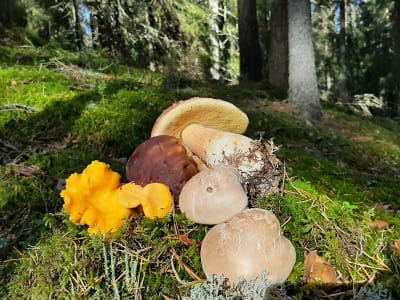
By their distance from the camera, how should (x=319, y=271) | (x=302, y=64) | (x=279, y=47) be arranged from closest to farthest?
1. (x=319, y=271)
2. (x=302, y=64)
3. (x=279, y=47)

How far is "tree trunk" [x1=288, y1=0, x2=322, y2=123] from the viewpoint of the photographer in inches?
266

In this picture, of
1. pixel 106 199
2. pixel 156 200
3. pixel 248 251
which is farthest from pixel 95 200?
pixel 248 251

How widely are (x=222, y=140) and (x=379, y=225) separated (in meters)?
1.12

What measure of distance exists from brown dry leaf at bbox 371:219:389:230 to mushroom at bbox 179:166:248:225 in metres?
0.93

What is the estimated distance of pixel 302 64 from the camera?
6.84m

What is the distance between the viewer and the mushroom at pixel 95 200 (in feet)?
6.32

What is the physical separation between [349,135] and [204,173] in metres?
5.11

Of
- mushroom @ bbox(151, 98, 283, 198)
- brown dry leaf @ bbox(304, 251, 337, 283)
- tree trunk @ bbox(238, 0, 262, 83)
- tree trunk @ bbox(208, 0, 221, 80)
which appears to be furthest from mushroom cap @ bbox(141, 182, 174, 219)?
tree trunk @ bbox(208, 0, 221, 80)

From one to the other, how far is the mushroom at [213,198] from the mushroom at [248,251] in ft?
0.25

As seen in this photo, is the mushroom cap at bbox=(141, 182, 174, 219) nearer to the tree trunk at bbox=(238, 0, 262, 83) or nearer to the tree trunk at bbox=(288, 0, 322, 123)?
the tree trunk at bbox=(288, 0, 322, 123)

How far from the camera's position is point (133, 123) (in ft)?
12.7

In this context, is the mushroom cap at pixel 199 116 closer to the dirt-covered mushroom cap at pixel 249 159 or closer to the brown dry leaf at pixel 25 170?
the dirt-covered mushroom cap at pixel 249 159

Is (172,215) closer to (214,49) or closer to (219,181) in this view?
(219,181)

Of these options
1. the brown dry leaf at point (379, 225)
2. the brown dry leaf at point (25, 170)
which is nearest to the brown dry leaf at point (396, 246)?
the brown dry leaf at point (379, 225)
